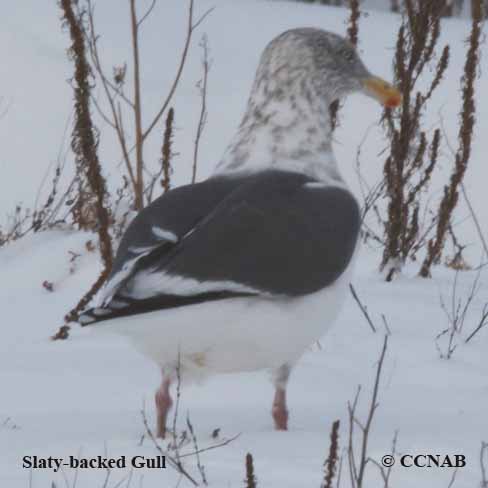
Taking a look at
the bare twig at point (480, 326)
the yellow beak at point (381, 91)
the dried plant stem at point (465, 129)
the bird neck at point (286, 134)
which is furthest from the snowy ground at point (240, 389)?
the yellow beak at point (381, 91)

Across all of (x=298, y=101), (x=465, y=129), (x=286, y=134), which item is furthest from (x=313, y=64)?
(x=465, y=129)

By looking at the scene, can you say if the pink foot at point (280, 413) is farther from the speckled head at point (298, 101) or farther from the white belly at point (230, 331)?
the speckled head at point (298, 101)

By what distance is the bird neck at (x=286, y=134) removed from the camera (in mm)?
3830

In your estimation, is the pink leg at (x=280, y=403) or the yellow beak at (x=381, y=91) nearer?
the pink leg at (x=280, y=403)

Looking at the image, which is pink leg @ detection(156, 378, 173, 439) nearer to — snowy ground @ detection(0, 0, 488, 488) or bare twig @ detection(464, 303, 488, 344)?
snowy ground @ detection(0, 0, 488, 488)

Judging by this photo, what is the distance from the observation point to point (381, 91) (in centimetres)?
434

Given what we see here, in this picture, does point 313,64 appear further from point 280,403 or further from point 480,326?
point 480,326

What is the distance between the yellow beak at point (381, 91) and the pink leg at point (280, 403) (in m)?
1.08

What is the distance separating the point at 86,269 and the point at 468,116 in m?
1.86

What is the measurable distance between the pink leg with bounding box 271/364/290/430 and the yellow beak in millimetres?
1077

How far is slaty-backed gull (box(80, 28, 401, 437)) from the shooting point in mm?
3227

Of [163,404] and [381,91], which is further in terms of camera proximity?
[381,91]

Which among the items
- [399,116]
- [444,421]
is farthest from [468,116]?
[444,421]

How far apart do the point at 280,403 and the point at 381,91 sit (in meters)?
1.20
